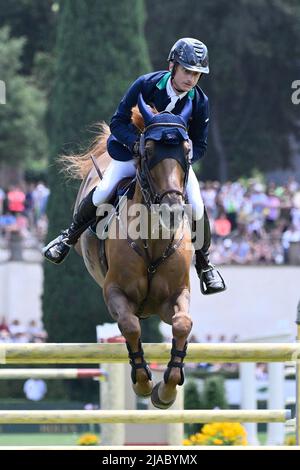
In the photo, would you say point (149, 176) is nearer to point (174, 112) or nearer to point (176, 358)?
point (174, 112)

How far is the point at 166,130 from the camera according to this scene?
6965 mm

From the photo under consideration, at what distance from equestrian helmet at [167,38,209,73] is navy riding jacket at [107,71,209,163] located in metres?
0.19

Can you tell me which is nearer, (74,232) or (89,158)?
(74,232)

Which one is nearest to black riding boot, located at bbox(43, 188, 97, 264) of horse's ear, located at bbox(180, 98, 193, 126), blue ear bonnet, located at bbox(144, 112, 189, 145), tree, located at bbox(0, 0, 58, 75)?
horse's ear, located at bbox(180, 98, 193, 126)

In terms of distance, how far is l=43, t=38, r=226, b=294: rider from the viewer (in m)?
7.32

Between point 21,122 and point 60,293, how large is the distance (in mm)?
16131

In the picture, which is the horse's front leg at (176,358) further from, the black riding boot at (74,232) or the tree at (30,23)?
the tree at (30,23)

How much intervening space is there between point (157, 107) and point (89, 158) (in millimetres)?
1904

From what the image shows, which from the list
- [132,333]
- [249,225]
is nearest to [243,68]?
[249,225]

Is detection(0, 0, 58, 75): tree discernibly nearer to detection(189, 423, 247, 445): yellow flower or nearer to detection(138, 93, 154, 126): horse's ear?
detection(189, 423, 247, 445): yellow flower

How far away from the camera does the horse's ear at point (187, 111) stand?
7.27 metres

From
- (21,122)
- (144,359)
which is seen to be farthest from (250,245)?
(144,359)

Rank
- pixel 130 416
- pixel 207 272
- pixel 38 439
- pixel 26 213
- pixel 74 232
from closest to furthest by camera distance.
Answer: pixel 130 416, pixel 207 272, pixel 74 232, pixel 38 439, pixel 26 213

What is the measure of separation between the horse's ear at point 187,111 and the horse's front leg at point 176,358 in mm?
1058
